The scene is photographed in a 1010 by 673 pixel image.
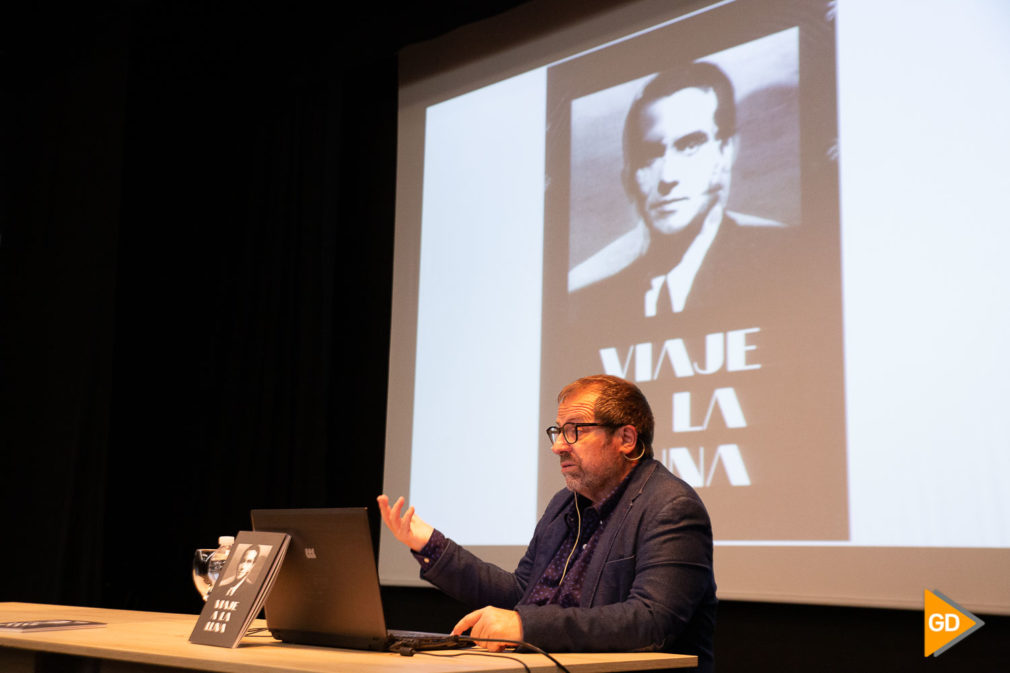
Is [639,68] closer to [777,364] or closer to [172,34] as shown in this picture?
[777,364]

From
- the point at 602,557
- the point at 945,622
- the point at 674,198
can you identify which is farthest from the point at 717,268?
the point at 602,557

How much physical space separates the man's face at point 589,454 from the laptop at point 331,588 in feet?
1.83

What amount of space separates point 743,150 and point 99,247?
11.1 ft

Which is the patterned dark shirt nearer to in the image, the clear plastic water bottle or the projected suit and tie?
the clear plastic water bottle

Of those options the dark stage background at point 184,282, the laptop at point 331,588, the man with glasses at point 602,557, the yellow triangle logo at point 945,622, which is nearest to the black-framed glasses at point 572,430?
the man with glasses at point 602,557

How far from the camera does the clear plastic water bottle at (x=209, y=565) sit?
79.4 inches

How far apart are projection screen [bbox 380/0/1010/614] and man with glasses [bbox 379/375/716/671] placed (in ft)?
3.96

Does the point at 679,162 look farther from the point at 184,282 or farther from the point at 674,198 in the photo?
the point at 184,282

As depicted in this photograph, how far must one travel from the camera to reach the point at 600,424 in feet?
7.22

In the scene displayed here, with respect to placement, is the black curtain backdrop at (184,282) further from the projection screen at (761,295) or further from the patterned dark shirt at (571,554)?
the patterned dark shirt at (571,554)

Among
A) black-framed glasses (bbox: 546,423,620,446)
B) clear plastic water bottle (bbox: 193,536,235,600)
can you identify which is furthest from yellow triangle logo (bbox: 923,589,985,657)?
clear plastic water bottle (bbox: 193,536,235,600)

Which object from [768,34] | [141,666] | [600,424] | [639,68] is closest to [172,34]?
[639,68]

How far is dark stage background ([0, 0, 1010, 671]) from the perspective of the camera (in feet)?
16.5

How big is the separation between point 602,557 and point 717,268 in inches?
69.8
